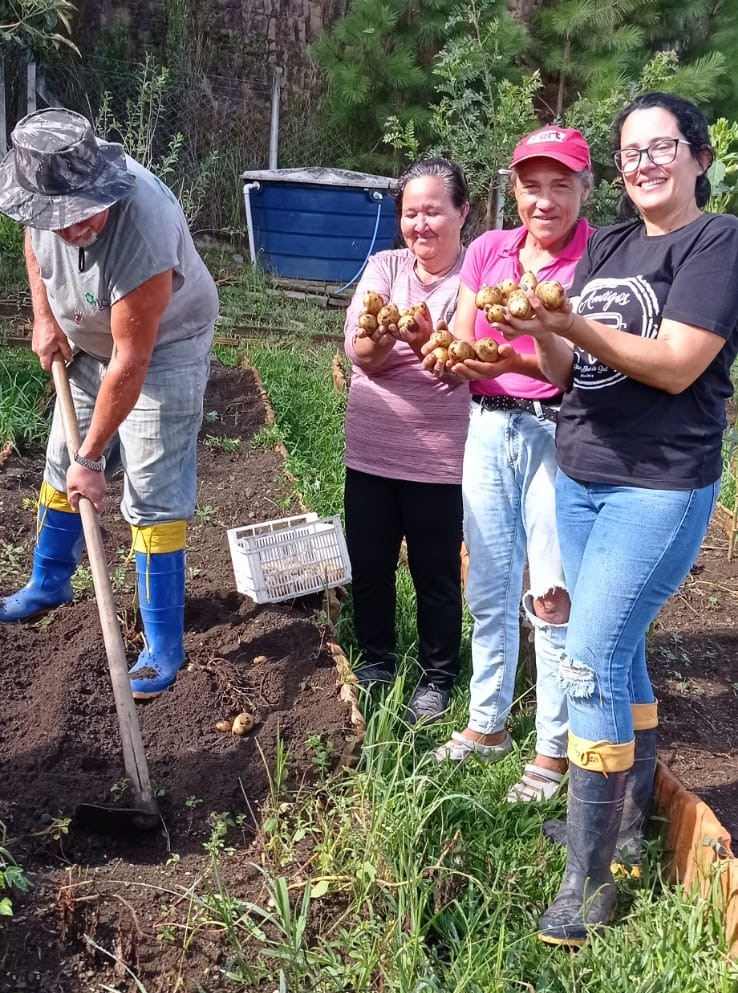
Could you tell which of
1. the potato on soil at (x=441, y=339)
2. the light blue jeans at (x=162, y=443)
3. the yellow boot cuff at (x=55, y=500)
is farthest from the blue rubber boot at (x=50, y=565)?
the potato on soil at (x=441, y=339)

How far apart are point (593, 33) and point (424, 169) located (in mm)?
6695

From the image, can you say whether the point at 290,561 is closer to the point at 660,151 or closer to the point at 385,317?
the point at 385,317

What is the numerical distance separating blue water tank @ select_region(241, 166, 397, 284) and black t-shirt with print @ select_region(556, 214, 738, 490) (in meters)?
6.57

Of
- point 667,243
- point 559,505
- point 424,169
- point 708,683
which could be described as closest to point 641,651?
point 559,505

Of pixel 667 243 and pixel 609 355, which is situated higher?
pixel 667 243

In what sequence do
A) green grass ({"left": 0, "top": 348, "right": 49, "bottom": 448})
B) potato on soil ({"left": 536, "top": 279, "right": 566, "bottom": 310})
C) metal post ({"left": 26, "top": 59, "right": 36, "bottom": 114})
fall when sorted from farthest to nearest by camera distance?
metal post ({"left": 26, "top": 59, "right": 36, "bottom": 114}) → green grass ({"left": 0, "top": 348, "right": 49, "bottom": 448}) → potato on soil ({"left": 536, "top": 279, "right": 566, "bottom": 310})

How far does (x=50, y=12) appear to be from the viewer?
724 cm

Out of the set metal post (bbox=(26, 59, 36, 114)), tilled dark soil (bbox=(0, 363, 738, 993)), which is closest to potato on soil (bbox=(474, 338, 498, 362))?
tilled dark soil (bbox=(0, 363, 738, 993))

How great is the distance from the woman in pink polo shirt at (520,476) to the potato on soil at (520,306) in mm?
390

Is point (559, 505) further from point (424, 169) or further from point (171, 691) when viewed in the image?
point (171, 691)

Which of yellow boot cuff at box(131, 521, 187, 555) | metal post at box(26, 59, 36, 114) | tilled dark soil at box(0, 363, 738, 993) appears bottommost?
tilled dark soil at box(0, 363, 738, 993)

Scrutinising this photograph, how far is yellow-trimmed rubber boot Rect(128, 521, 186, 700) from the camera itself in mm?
3115

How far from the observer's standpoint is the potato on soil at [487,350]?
Result: 2330 millimetres

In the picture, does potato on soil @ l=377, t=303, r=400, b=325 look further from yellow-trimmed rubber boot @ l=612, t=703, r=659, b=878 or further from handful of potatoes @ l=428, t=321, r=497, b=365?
yellow-trimmed rubber boot @ l=612, t=703, r=659, b=878
